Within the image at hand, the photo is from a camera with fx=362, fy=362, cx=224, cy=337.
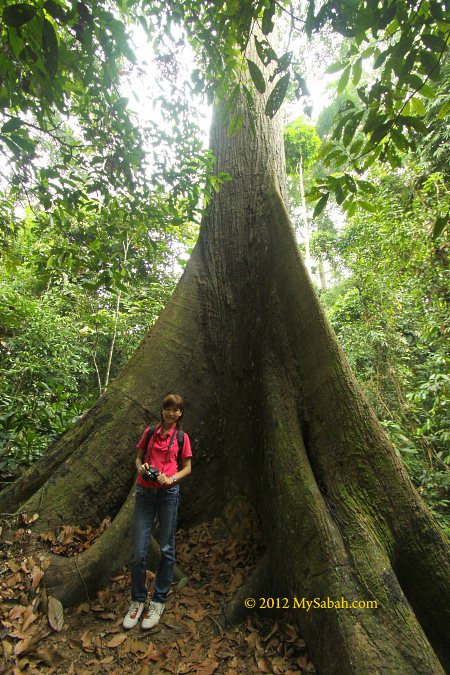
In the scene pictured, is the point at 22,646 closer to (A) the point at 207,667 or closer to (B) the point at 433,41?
(A) the point at 207,667

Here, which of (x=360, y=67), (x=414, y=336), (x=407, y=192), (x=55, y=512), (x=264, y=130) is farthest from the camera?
(x=414, y=336)

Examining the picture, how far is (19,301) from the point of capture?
553 centimetres

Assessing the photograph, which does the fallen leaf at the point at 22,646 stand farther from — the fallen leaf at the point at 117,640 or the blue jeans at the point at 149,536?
the blue jeans at the point at 149,536

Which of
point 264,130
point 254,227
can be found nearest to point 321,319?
point 254,227

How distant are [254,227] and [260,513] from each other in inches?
101

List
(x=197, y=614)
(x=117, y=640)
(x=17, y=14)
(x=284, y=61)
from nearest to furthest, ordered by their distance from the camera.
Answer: (x=17, y=14) → (x=284, y=61) → (x=117, y=640) → (x=197, y=614)

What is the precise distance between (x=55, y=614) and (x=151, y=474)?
3.19 feet

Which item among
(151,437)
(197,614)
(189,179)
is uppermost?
(189,179)

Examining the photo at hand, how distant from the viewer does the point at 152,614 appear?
230 cm

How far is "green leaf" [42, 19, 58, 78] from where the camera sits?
1.19 metres

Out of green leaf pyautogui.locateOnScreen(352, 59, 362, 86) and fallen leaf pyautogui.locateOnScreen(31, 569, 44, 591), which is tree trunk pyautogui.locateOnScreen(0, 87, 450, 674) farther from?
green leaf pyautogui.locateOnScreen(352, 59, 362, 86)

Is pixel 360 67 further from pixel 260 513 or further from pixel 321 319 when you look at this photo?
pixel 260 513

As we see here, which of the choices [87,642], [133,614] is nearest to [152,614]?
[133,614]

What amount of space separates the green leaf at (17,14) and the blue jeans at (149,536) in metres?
2.38
